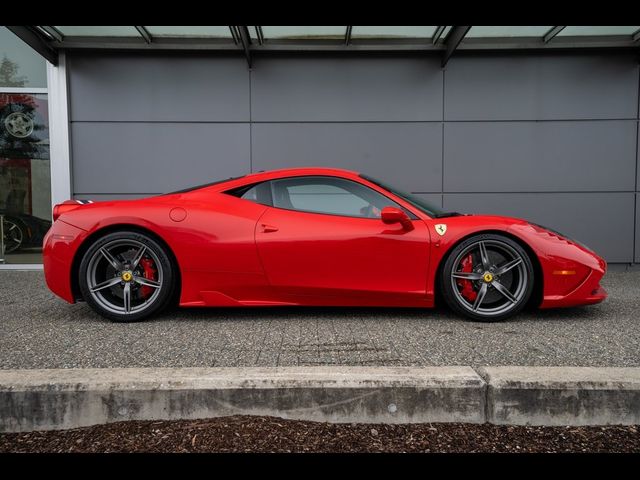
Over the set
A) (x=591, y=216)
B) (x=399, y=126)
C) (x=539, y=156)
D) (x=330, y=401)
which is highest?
(x=399, y=126)

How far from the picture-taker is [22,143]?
6.36m

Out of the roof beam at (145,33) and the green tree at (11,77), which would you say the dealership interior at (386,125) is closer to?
the roof beam at (145,33)

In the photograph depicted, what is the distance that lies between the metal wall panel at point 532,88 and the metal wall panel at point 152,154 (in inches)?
128

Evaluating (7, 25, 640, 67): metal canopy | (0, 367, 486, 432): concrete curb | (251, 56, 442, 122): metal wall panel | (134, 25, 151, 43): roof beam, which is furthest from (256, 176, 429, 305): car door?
(134, 25, 151, 43): roof beam

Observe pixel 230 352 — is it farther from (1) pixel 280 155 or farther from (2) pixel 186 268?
(1) pixel 280 155

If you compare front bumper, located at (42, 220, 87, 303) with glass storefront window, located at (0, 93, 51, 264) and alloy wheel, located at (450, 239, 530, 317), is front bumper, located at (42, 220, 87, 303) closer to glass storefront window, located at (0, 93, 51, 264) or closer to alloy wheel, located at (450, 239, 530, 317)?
alloy wheel, located at (450, 239, 530, 317)

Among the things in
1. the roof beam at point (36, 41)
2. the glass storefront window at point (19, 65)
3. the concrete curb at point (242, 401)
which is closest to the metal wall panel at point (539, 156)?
the concrete curb at point (242, 401)

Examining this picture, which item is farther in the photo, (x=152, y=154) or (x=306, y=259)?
(x=152, y=154)

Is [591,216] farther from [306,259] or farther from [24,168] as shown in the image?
[24,168]

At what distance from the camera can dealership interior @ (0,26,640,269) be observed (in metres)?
6.08

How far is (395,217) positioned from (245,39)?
3.97 m

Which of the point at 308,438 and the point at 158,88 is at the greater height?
the point at 158,88

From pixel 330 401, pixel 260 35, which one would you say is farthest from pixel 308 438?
pixel 260 35
